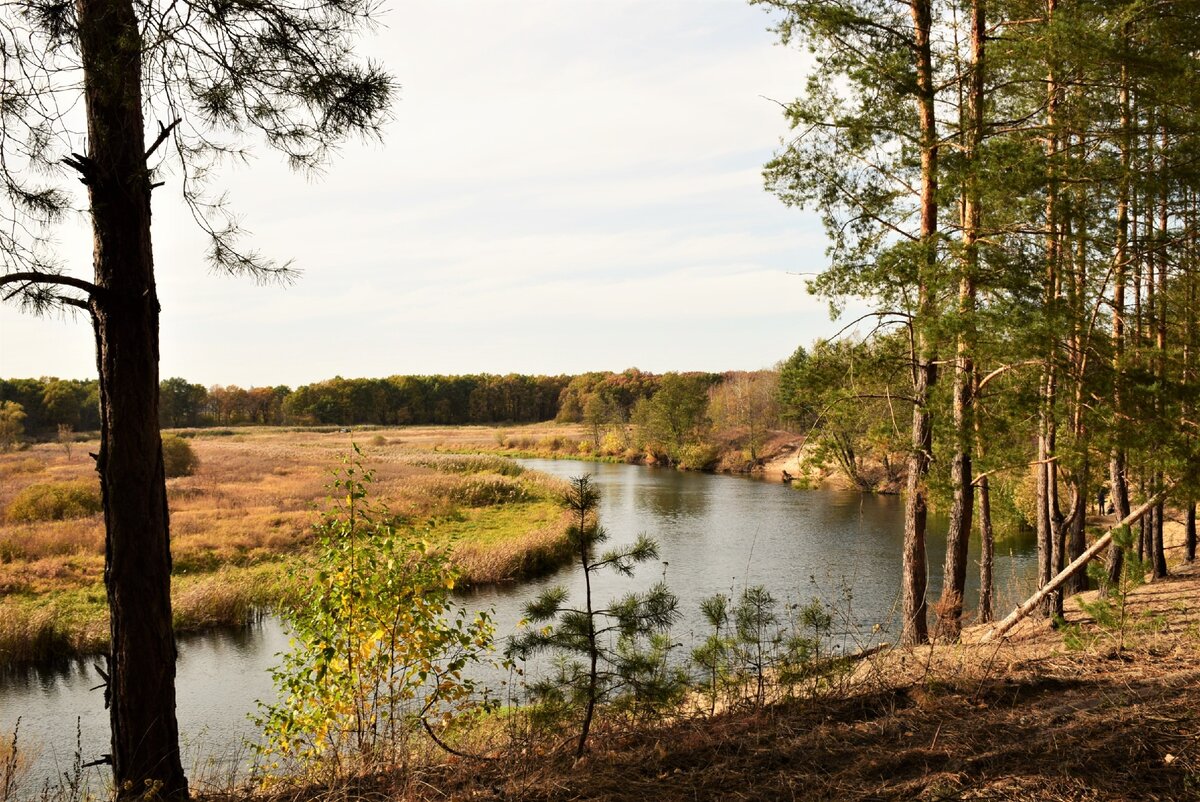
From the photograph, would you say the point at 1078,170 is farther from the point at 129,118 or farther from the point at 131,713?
the point at 131,713

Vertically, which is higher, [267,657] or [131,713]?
[131,713]

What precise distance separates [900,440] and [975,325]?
1.83 metres

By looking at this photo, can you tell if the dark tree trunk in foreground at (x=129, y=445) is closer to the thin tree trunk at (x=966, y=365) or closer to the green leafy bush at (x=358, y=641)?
the green leafy bush at (x=358, y=641)

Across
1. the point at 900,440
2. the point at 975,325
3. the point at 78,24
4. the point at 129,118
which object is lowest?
the point at 900,440

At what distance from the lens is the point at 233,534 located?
70.1 feet

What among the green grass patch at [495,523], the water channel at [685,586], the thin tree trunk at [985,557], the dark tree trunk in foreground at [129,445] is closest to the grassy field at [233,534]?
the green grass patch at [495,523]

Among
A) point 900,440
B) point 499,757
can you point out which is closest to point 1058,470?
point 900,440

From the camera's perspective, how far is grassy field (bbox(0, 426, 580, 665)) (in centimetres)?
1454

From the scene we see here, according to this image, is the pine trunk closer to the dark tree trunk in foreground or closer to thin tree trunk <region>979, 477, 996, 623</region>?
thin tree trunk <region>979, 477, 996, 623</region>

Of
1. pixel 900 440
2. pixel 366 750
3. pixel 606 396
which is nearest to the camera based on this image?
pixel 366 750

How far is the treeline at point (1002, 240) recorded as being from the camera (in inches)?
271

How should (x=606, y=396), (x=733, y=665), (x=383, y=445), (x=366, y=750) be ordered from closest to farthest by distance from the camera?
(x=366, y=750), (x=733, y=665), (x=383, y=445), (x=606, y=396)

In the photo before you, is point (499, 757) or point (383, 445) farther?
point (383, 445)

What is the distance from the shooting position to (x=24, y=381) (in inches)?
2505
